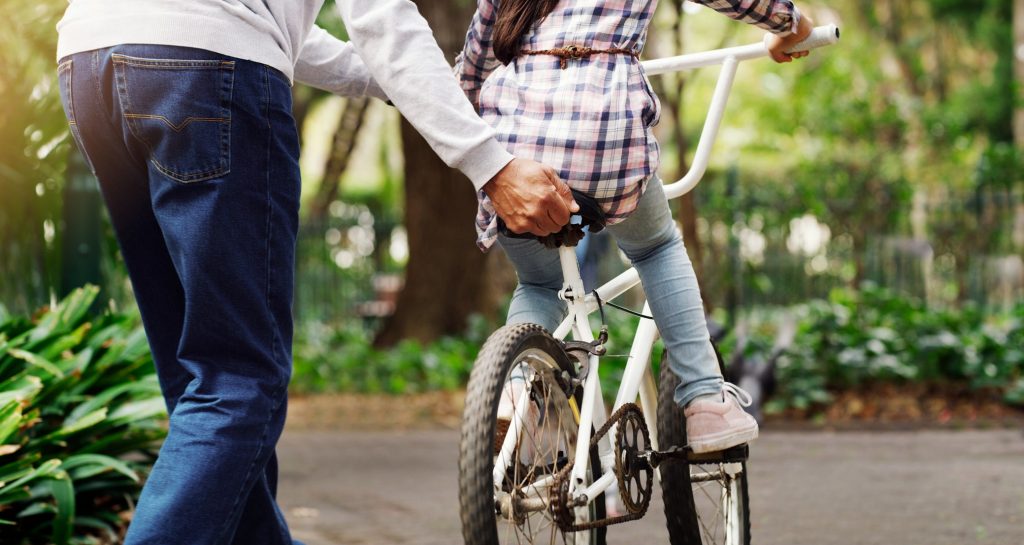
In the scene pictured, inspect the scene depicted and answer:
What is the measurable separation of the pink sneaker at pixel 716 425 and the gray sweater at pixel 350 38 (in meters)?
0.86

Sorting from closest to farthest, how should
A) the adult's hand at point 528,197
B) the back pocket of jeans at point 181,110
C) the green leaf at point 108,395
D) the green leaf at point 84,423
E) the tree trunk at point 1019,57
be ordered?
the back pocket of jeans at point 181,110
the adult's hand at point 528,197
the green leaf at point 84,423
the green leaf at point 108,395
the tree trunk at point 1019,57

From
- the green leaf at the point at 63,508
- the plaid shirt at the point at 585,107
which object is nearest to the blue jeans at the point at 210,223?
the plaid shirt at the point at 585,107

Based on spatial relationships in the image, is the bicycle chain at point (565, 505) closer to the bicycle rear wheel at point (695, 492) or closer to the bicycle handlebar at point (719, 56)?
the bicycle rear wheel at point (695, 492)

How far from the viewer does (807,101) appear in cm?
2003

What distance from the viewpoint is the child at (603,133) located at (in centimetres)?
234

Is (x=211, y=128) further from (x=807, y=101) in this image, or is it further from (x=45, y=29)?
(x=807, y=101)

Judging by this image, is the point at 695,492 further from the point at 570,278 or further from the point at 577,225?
the point at 577,225

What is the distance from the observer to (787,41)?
280 cm

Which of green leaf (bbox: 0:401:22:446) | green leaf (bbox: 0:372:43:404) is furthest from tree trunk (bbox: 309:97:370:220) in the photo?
green leaf (bbox: 0:401:22:446)

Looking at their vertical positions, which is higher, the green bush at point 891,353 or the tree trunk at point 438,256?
the tree trunk at point 438,256

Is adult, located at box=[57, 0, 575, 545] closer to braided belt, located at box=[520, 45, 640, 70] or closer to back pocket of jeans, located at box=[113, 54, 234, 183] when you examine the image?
back pocket of jeans, located at box=[113, 54, 234, 183]

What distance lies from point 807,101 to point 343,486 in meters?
16.6

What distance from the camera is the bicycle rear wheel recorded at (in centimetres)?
278

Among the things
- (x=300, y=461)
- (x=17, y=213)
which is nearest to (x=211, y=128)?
(x=17, y=213)
